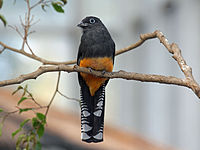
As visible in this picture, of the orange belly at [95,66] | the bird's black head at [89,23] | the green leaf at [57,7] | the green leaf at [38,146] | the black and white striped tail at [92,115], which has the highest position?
the bird's black head at [89,23]

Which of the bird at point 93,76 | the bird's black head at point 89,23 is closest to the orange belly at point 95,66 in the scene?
the bird at point 93,76

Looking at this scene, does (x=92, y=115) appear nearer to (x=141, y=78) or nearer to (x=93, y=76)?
(x=93, y=76)

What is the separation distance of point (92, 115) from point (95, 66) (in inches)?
12.8

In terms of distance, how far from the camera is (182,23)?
7.05 m

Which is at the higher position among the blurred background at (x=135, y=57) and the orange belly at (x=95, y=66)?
the blurred background at (x=135, y=57)

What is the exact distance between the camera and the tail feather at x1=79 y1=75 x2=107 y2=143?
8.79ft

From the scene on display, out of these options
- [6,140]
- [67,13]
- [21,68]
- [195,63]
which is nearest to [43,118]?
[6,140]

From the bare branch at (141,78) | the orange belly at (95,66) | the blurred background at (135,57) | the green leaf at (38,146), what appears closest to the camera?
the bare branch at (141,78)

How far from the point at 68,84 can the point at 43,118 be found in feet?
18.7

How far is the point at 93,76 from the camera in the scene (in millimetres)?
2971

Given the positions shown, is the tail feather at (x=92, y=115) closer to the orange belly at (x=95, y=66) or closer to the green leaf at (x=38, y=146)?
the orange belly at (x=95, y=66)

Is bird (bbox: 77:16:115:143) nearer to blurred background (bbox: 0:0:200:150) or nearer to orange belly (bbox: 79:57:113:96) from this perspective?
orange belly (bbox: 79:57:113:96)

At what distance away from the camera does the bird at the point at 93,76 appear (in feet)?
9.04

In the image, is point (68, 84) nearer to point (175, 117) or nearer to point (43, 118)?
point (175, 117)
